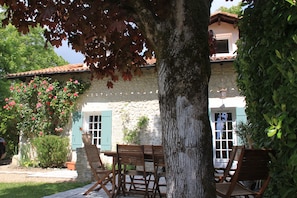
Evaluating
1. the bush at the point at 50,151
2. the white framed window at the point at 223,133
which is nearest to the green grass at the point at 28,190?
the bush at the point at 50,151

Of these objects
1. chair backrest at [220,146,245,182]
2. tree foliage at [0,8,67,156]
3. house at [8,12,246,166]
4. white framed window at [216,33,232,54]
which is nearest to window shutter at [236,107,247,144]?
house at [8,12,246,166]

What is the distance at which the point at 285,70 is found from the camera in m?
2.44

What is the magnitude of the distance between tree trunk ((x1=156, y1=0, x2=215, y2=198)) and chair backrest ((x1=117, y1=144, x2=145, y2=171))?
229cm

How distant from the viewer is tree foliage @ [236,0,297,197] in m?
2.33

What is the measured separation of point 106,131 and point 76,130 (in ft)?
4.20

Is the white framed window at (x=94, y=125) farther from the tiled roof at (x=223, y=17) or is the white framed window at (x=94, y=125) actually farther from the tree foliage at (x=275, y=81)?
the tree foliage at (x=275, y=81)

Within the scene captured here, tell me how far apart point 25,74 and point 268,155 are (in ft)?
36.7

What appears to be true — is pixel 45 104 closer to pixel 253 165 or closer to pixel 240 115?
pixel 240 115

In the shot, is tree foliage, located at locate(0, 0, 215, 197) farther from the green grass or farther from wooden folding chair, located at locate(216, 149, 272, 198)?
the green grass

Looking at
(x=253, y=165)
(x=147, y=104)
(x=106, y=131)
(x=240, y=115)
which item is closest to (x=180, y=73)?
(x=253, y=165)

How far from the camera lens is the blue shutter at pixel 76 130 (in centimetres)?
1127

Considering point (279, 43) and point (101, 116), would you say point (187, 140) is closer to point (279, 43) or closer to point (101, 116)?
point (279, 43)

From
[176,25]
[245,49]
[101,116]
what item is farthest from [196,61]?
[101,116]

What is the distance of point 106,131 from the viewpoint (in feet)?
36.1
